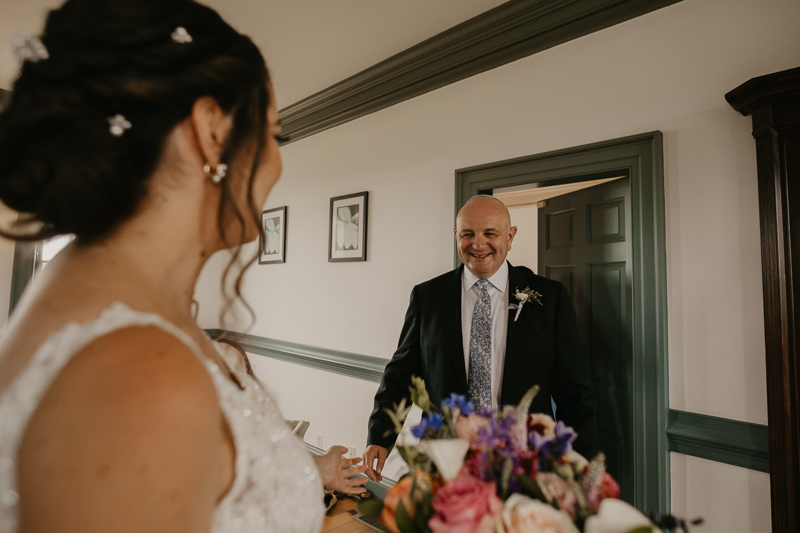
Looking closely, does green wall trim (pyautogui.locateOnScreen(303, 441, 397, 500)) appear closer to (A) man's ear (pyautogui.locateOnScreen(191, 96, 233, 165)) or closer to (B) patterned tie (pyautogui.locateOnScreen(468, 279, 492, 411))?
(B) patterned tie (pyautogui.locateOnScreen(468, 279, 492, 411))

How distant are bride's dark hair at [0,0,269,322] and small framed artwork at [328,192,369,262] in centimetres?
297

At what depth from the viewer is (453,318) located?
2.35 metres

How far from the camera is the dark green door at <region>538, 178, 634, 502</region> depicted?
225cm

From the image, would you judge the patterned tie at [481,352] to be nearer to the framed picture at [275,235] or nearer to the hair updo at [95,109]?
the hair updo at [95,109]

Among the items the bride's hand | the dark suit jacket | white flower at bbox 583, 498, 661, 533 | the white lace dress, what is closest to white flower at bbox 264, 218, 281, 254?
the dark suit jacket

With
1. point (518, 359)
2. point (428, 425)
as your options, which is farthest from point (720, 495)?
point (428, 425)

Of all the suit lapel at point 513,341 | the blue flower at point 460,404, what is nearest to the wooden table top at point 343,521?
the suit lapel at point 513,341

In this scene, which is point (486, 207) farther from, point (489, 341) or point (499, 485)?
point (499, 485)

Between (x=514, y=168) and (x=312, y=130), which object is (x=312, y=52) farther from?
(x=514, y=168)

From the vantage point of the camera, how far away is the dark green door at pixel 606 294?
225 cm

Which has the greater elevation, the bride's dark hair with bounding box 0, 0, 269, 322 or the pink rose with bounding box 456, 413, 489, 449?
the bride's dark hair with bounding box 0, 0, 269, 322

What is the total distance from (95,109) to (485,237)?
199cm

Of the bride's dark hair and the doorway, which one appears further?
the doorway

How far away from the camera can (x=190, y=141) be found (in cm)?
68
